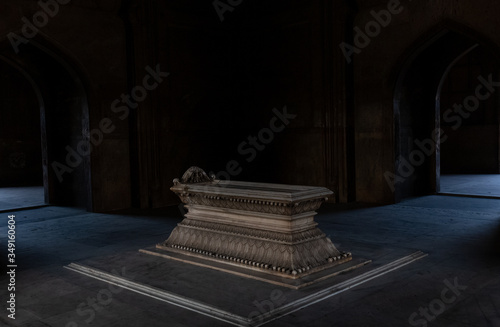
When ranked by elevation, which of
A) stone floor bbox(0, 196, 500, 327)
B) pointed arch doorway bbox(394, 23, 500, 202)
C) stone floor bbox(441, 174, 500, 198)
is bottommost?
stone floor bbox(0, 196, 500, 327)

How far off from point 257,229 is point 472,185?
7.27m

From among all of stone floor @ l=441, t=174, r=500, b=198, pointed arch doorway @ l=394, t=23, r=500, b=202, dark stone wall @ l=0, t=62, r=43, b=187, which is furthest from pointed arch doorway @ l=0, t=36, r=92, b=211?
stone floor @ l=441, t=174, r=500, b=198

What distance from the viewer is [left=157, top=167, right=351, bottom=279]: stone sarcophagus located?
431cm

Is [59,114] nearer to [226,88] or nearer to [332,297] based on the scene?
[226,88]

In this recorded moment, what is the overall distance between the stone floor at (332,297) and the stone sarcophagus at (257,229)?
35 centimetres

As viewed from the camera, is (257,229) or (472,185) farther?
(472,185)

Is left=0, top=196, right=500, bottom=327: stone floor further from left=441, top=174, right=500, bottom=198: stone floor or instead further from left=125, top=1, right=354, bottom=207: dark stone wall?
left=441, top=174, right=500, bottom=198: stone floor

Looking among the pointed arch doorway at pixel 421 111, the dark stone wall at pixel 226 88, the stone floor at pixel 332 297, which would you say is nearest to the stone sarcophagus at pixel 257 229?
the stone floor at pixel 332 297

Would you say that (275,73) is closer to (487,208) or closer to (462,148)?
(487,208)

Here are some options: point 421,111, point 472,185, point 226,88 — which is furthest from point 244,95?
point 472,185

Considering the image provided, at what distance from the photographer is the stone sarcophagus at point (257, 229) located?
4309mm

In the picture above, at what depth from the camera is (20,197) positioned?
10031 millimetres

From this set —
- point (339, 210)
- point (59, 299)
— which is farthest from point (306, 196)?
point (339, 210)

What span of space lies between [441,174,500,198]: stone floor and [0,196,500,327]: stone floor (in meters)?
2.07
